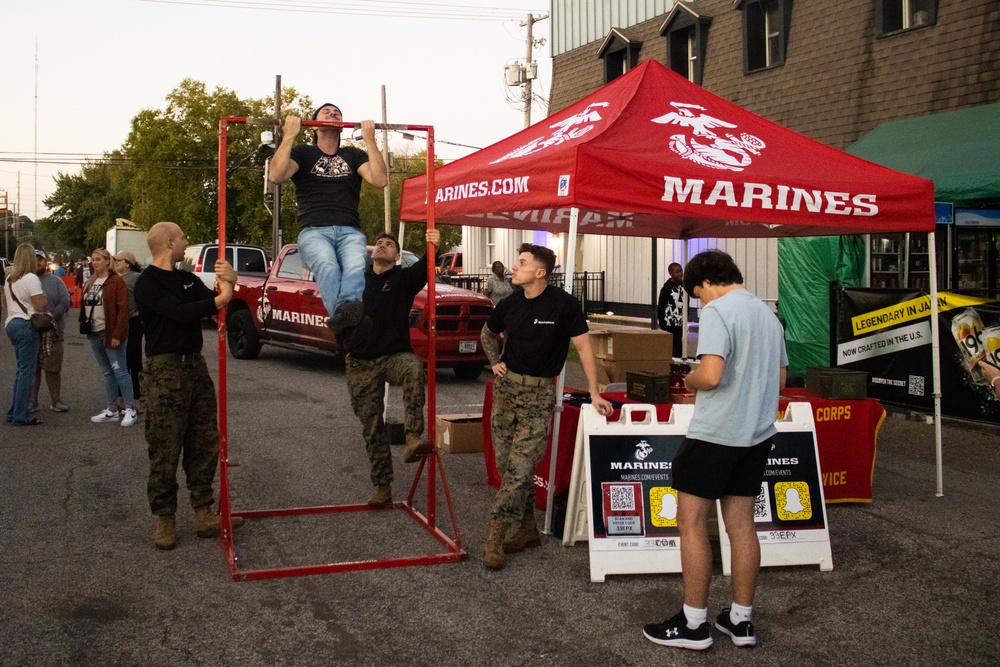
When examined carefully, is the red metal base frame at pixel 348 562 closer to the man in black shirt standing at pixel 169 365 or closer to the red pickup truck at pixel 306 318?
the man in black shirt standing at pixel 169 365

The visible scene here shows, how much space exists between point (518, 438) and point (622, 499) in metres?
0.72

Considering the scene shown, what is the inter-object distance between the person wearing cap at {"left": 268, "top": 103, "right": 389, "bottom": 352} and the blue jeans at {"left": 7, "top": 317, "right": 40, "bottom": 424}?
→ 5459 millimetres

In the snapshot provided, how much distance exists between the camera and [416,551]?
5863 millimetres

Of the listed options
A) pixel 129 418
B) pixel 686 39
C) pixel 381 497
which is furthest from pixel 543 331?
pixel 686 39

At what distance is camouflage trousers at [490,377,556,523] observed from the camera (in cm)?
559

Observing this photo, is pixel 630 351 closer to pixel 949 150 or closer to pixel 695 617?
pixel 695 617

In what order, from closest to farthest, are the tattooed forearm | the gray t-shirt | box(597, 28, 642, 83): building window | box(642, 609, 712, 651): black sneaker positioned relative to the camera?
the gray t-shirt
box(642, 609, 712, 651): black sneaker
the tattooed forearm
box(597, 28, 642, 83): building window

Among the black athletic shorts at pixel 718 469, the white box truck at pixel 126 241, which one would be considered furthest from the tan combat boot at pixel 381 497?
the white box truck at pixel 126 241

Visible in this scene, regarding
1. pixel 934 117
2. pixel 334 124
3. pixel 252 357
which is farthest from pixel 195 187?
pixel 334 124

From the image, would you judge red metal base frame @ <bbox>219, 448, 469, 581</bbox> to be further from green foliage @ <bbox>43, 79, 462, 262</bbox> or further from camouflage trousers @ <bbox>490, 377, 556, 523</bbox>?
green foliage @ <bbox>43, 79, 462, 262</bbox>

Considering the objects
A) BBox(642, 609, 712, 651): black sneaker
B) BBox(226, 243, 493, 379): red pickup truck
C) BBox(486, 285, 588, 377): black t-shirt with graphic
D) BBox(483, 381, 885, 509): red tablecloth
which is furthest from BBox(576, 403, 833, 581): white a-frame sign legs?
BBox(226, 243, 493, 379): red pickup truck

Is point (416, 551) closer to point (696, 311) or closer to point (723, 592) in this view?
point (723, 592)

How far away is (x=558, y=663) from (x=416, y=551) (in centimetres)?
185

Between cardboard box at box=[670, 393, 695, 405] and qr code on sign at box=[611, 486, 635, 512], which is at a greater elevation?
cardboard box at box=[670, 393, 695, 405]
